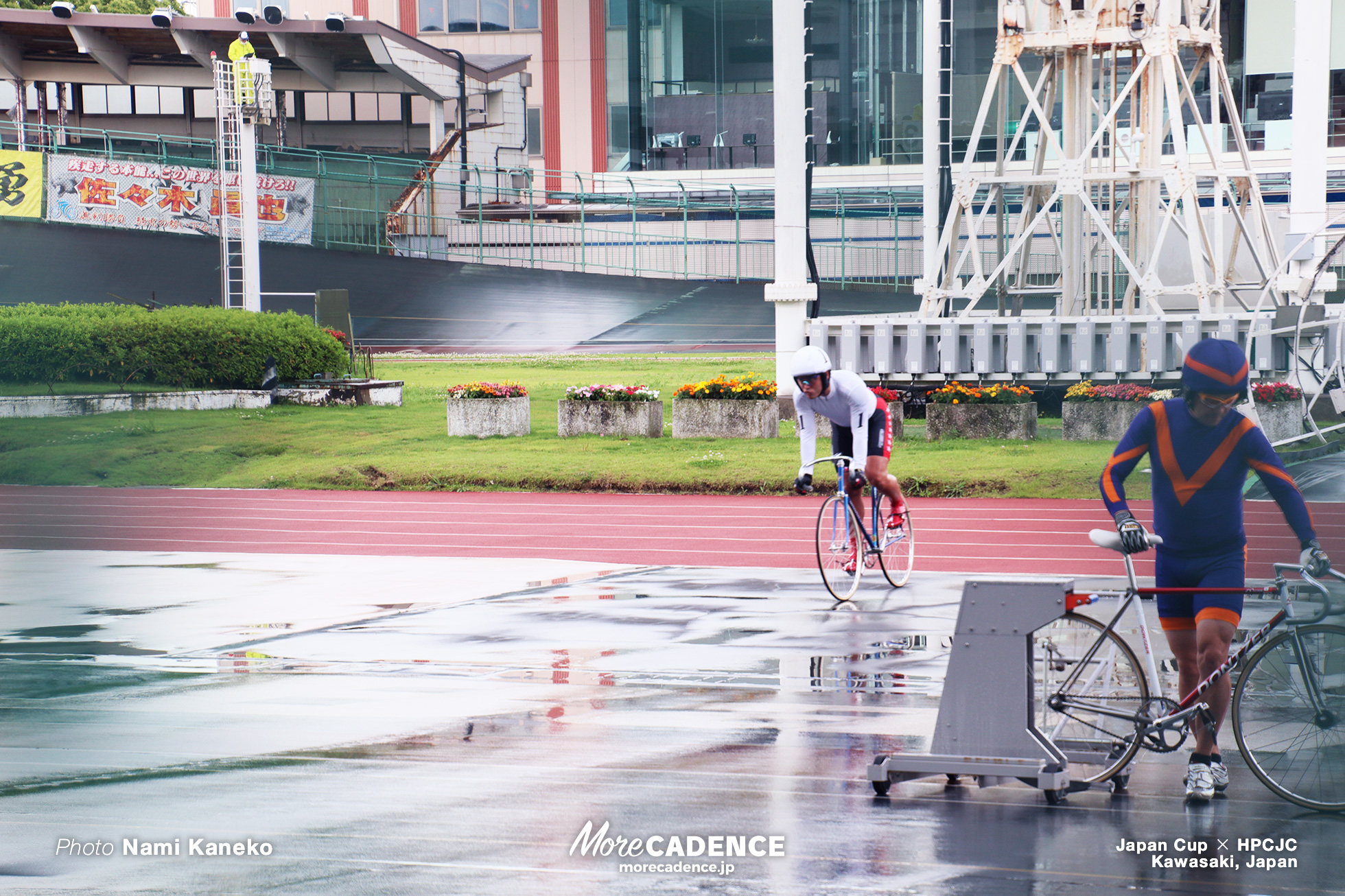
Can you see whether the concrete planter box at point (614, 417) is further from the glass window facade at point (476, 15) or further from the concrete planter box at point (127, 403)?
the glass window facade at point (476, 15)

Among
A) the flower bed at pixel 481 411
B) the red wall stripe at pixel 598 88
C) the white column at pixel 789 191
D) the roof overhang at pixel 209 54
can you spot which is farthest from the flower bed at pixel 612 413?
the red wall stripe at pixel 598 88

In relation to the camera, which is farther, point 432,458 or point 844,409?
point 432,458

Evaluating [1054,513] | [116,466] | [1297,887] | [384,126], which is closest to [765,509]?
[1054,513]

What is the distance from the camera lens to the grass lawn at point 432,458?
18828 mm

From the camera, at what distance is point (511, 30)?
177ft

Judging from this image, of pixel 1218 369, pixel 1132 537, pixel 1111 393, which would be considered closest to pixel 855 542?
pixel 1132 537

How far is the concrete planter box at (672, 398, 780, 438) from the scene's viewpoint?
22781mm

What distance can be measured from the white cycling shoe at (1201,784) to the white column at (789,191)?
1710cm

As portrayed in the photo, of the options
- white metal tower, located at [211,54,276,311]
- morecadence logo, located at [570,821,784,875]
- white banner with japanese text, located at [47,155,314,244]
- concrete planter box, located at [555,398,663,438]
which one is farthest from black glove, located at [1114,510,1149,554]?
white banner with japanese text, located at [47,155,314,244]

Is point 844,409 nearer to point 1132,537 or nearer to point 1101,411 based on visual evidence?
point 1132,537

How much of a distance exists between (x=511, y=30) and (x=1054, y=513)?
42.2 m

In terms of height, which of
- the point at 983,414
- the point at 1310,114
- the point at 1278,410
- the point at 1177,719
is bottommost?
the point at 1177,719

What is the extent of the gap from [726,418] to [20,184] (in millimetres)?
27949

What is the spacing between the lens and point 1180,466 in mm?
6246
